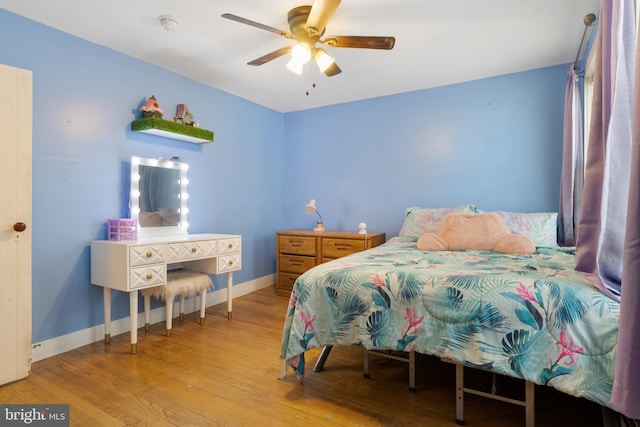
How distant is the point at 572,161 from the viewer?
8.91 feet

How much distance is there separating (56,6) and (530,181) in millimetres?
3971

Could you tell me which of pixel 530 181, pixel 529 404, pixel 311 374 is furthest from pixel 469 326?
pixel 530 181

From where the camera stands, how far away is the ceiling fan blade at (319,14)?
5.83ft

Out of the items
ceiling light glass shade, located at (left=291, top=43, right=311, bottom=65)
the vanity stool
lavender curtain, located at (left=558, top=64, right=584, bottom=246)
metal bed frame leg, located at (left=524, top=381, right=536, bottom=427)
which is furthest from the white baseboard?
lavender curtain, located at (left=558, top=64, right=584, bottom=246)

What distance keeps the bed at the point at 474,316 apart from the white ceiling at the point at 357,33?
1.64 metres

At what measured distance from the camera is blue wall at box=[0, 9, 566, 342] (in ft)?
7.79

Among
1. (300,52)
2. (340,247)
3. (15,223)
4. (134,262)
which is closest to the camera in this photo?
(15,223)

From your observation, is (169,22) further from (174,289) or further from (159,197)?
(174,289)

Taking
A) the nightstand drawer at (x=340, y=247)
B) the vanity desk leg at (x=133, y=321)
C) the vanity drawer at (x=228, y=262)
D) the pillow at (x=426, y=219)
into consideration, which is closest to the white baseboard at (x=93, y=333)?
the vanity desk leg at (x=133, y=321)

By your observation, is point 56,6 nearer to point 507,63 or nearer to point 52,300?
point 52,300

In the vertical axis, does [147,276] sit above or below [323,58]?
below

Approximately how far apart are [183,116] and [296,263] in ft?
6.32

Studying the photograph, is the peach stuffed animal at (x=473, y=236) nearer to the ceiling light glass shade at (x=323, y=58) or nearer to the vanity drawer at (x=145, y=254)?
the ceiling light glass shade at (x=323, y=58)

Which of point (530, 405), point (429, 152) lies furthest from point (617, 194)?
point (429, 152)
